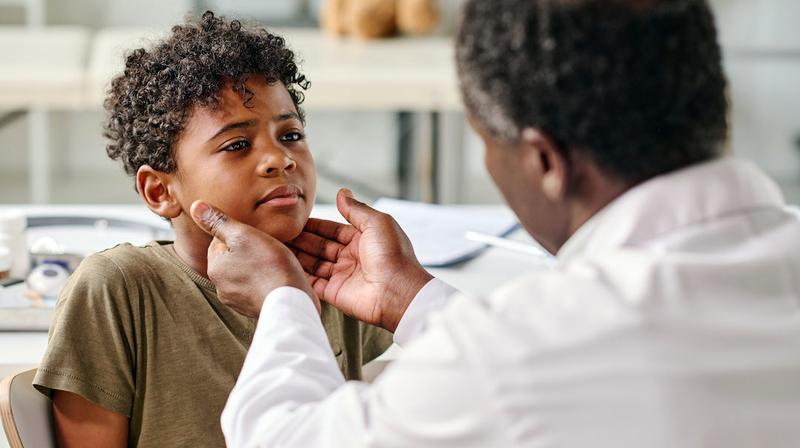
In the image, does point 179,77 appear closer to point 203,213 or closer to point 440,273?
point 203,213

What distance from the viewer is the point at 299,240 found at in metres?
1.37

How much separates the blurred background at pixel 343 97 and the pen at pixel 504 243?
1.70 metres

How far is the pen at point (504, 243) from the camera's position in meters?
1.80

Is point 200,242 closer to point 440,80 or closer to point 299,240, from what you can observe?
point 299,240

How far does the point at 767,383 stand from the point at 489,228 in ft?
3.96

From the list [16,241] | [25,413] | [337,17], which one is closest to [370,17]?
[337,17]

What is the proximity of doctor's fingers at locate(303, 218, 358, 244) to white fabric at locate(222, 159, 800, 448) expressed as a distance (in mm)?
546

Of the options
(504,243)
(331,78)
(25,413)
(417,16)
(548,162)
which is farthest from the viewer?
(417,16)

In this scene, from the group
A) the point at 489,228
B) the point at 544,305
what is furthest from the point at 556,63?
the point at 489,228

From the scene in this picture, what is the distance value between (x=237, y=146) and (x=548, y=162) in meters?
0.56

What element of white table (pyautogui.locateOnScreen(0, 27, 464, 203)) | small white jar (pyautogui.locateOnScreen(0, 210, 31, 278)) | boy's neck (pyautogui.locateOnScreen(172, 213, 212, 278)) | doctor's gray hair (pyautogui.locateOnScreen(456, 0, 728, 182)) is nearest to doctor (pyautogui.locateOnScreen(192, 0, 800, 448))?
doctor's gray hair (pyautogui.locateOnScreen(456, 0, 728, 182))

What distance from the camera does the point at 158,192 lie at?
1.34m

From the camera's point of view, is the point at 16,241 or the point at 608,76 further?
the point at 16,241

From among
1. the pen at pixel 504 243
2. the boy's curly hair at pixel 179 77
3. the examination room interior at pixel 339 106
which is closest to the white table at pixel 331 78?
the examination room interior at pixel 339 106
